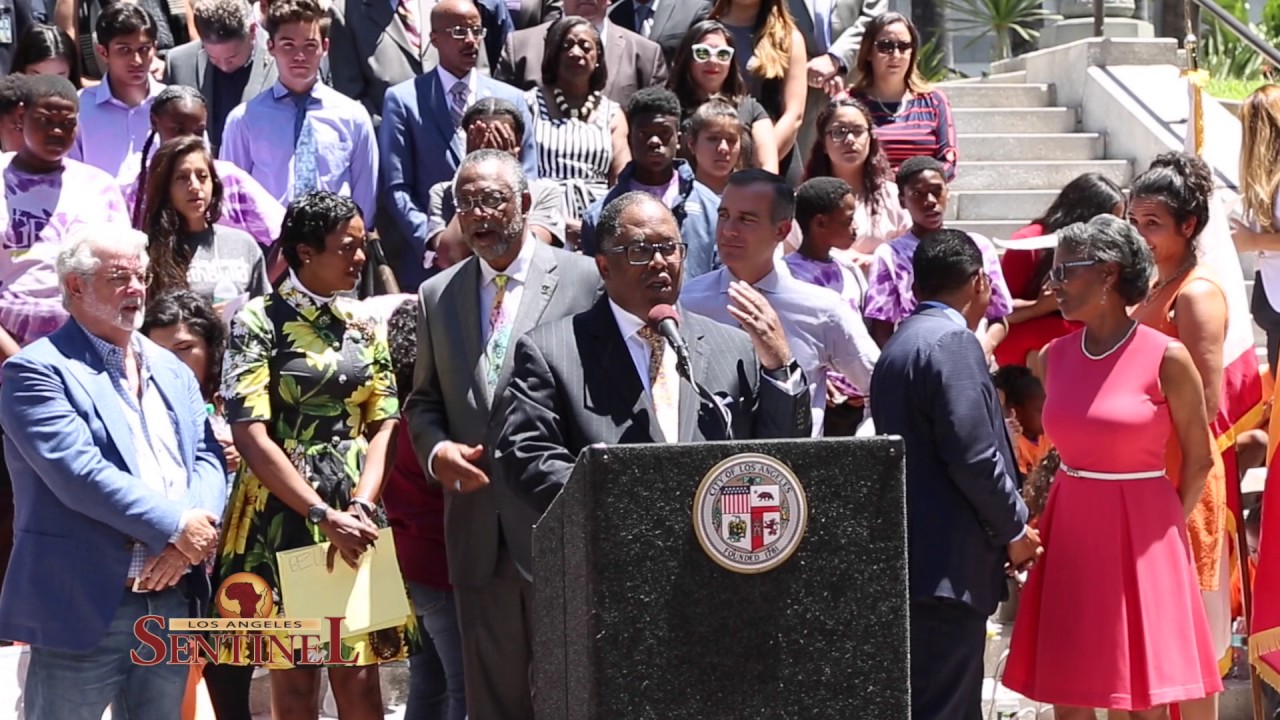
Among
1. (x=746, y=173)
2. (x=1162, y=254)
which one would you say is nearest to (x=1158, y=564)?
(x=1162, y=254)

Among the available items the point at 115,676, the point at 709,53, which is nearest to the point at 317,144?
the point at 709,53

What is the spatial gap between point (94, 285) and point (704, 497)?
2.55 meters

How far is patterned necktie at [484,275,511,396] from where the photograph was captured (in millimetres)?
5898

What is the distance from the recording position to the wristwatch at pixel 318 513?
19.2 feet

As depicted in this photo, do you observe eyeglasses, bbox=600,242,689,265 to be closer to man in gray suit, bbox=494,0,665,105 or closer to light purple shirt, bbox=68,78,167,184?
man in gray suit, bbox=494,0,665,105

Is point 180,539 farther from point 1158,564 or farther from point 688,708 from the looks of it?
point 1158,564

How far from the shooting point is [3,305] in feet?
24.5

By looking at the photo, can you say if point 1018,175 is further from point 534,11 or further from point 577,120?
point 577,120

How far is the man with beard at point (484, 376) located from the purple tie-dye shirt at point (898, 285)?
2116 mm

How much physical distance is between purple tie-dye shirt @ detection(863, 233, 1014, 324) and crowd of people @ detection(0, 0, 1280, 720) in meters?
0.02

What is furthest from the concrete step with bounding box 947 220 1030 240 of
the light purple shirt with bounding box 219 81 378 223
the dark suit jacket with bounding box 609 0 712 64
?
the light purple shirt with bounding box 219 81 378 223

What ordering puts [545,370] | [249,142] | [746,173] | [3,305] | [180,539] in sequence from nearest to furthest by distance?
1. [545,370]
2. [180,539]
3. [746,173]
4. [3,305]
5. [249,142]

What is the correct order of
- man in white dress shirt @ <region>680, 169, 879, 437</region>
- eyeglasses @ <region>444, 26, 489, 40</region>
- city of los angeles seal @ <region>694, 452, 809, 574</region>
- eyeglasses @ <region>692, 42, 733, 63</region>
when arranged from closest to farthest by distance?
1. city of los angeles seal @ <region>694, 452, 809, 574</region>
2. man in white dress shirt @ <region>680, 169, 879, 437</region>
3. eyeglasses @ <region>444, 26, 489, 40</region>
4. eyeglasses @ <region>692, 42, 733, 63</region>

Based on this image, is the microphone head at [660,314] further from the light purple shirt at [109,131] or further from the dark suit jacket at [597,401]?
the light purple shirt at [109,131]
